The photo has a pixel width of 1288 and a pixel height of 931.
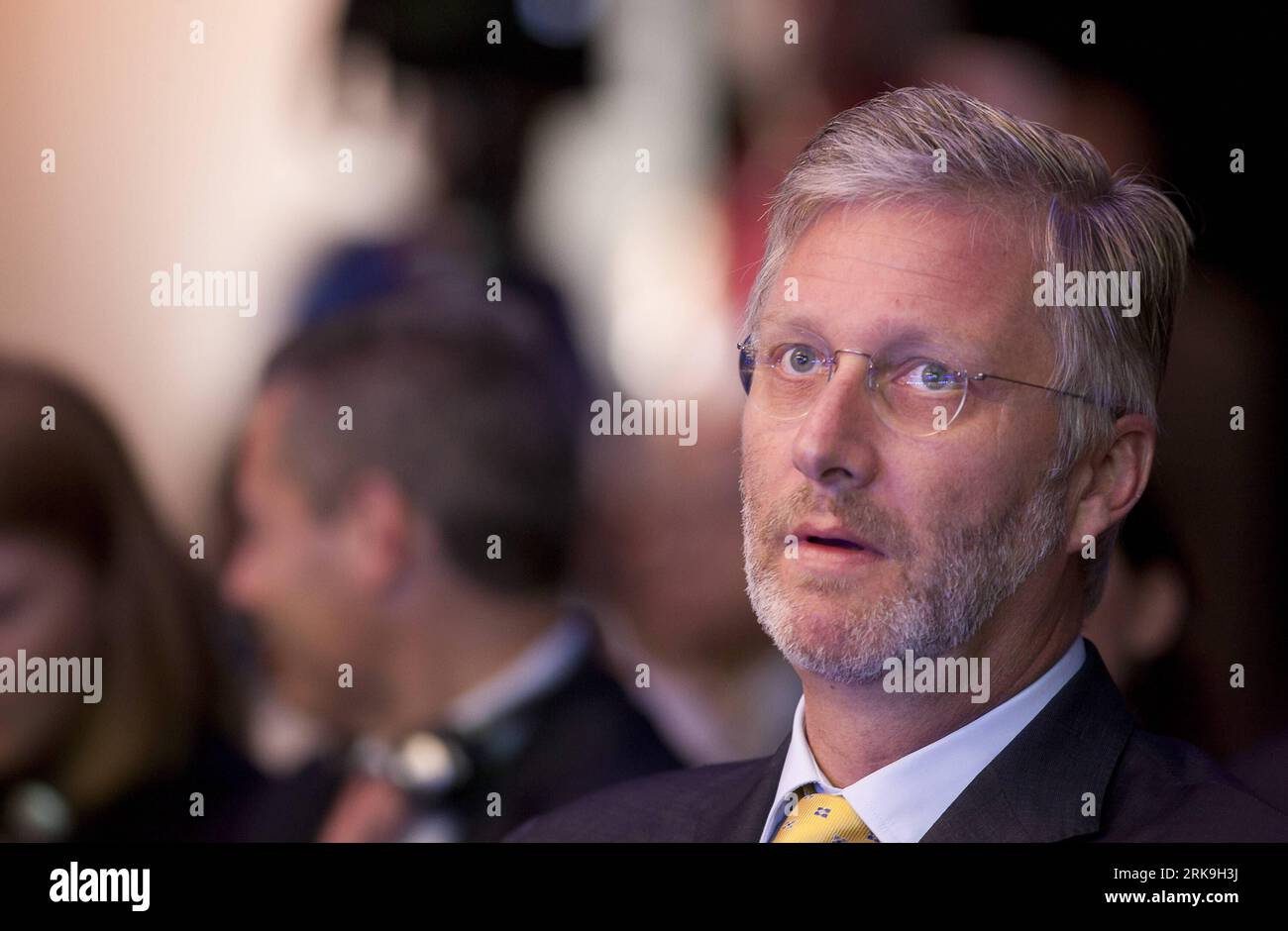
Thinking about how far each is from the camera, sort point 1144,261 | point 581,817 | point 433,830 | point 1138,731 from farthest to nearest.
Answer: point 433,830 → point 581,817 → point 1144,261 → point 1138,731

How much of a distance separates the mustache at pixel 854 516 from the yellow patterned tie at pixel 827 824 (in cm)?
44

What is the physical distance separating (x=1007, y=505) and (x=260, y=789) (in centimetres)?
184

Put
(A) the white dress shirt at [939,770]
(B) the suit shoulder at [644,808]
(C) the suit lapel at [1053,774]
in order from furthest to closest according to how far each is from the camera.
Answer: (B) the suit shoulder at [644,808], (A) the white dress shirt at [939,770], (C) the suit lapel at [1053,774]

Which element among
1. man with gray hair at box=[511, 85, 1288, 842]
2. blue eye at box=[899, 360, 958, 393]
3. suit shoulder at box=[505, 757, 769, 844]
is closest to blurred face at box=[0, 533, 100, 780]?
suit shoulder at box=[505, 757, 769, 844]

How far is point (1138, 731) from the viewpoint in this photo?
93.7 inches

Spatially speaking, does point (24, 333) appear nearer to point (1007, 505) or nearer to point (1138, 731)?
point (1007, 505)

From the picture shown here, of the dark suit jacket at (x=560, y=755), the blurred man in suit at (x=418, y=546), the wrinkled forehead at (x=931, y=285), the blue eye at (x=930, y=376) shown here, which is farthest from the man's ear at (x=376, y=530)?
the blue eye at (x=930, y=376)

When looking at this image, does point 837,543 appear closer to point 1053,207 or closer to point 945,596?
point 945,596

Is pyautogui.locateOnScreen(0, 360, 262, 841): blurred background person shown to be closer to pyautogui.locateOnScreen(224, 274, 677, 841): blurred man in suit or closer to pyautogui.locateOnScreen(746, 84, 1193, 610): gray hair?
pyautogui.locateOnScreen(224, 274, 677, 841): blurred man in suit

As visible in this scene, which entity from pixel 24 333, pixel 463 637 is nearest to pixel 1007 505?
pixel 463 637

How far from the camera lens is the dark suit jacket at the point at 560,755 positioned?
3.13 metres

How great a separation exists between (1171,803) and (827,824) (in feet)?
1.85

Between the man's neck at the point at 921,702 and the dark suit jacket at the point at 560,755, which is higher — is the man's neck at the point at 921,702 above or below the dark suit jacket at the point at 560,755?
above

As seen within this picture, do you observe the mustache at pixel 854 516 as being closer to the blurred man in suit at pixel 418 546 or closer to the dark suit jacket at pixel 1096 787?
the dark suit jacket at pixel 1096 787
